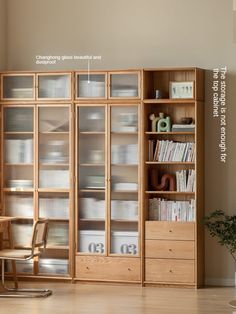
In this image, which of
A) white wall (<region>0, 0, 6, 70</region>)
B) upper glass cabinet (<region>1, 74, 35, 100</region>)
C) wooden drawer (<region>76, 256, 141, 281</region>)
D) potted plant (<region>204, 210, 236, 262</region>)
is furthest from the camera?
white wall (<region>0, 0, 6, 70</region>)

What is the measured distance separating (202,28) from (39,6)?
1.90 m

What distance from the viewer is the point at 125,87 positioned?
8.37 meters

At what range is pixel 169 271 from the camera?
8211 mm

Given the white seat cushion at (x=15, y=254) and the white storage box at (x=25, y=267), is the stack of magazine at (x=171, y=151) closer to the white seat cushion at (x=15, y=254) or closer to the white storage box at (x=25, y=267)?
the white seat cushion at (x=15, y=254)

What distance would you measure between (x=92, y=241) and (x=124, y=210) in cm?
49

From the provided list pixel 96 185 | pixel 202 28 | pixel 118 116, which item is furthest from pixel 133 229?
pixel 202 28

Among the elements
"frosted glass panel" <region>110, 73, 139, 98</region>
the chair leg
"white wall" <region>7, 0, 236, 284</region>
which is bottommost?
the chair leg

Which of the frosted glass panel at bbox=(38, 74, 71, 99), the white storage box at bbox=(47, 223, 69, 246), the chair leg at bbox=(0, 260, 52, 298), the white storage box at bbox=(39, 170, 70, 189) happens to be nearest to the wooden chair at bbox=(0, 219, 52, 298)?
the chair leg at bbox=(0, 260, 52, 298)

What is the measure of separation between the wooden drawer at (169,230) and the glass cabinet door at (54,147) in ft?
3.35

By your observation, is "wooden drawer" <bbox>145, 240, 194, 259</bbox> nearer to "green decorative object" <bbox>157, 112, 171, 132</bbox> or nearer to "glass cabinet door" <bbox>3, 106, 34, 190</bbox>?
"green decorative object" <bbox>157, 112, 171, 132</bbox>

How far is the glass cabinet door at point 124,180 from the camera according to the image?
8.37 meters

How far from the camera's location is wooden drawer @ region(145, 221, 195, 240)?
815 centimetres

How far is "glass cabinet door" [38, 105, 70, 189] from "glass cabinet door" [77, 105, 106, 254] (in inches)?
6.3

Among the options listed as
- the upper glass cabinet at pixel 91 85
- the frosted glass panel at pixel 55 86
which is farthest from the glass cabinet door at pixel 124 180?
the frosted glass panel at pixel 55 86
